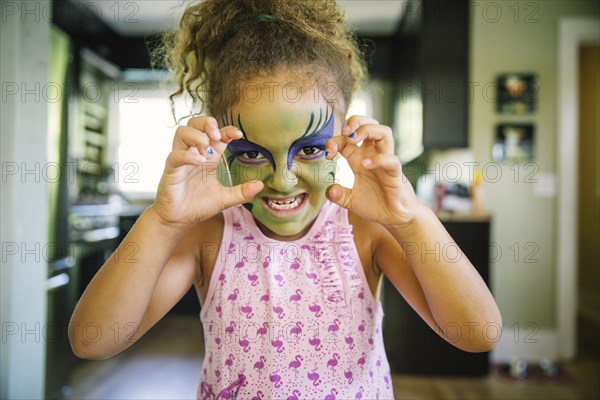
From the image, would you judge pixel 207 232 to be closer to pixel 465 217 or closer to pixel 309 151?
pixel 309 151

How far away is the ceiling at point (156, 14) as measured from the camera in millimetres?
3156

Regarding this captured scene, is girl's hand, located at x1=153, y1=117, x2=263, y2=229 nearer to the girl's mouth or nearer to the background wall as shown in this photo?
the girl's mouth

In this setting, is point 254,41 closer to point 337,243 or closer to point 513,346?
point 337,243

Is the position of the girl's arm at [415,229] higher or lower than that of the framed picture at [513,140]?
lower

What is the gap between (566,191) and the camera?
2922 mm

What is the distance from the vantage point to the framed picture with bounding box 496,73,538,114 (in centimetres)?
296

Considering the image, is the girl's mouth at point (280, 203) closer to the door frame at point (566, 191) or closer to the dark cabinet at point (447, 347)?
the dark cabinet at point (447, 347)

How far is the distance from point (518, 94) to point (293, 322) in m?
2.73

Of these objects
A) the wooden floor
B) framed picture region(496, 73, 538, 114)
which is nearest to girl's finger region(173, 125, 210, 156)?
the wooden floor

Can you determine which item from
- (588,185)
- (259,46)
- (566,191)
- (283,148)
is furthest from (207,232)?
(588,185)

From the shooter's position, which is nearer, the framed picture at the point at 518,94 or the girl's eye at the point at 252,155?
the girl's eye at the point at 252,155

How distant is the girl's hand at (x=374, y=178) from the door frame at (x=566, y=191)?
8.83ft

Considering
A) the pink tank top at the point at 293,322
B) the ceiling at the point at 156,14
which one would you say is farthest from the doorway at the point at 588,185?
the pink tank top at the point at 293,322

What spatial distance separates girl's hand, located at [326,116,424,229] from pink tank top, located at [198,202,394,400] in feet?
0.54
